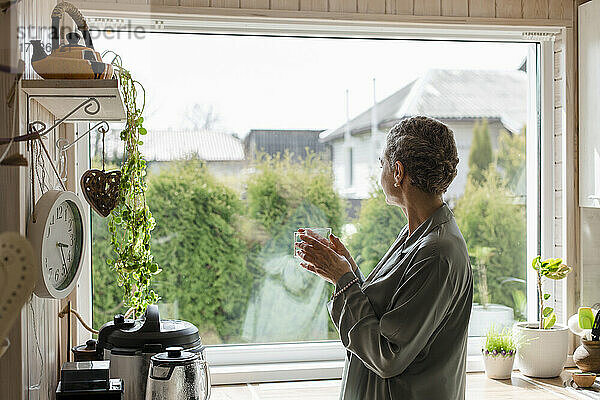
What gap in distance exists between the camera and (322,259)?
1.71 meters

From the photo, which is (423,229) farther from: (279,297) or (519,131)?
(519,131)

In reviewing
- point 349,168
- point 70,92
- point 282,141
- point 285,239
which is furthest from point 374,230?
point 70,92

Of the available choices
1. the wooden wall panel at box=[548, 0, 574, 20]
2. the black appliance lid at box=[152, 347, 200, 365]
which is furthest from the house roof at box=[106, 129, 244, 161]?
the wooden wall panel at box=[548, 0, 574, 20]

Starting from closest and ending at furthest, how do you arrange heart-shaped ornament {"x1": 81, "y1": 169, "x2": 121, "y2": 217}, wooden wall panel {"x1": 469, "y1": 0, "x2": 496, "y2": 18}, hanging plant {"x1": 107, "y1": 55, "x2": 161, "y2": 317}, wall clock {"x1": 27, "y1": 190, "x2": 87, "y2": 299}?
wall clock {"x1": 27, "y1": 190, "x2": 87, "y2": 299}
heart-shaped ornament {"x1": 81, "y1": 169, "x2": 121, "y2": 217}
hanging plant {"x1": 107, "y1": 55, "x2": 161, "y2": 317}
wooden wall panel {"x1": 469, "y1": 0, "x2": 496, "y2": 18}

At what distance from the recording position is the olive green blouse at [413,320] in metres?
1.53

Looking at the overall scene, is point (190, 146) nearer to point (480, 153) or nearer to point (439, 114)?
point (439, 114)

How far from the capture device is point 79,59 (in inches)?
56.0

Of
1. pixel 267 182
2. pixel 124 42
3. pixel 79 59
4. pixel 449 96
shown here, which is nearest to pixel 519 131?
pixel 449 96

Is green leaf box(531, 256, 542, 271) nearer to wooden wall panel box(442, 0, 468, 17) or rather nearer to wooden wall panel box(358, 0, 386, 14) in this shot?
wooden wall panel box(442, 0, 468, 17)

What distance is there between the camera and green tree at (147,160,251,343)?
2.74 m

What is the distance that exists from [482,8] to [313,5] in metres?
0.72

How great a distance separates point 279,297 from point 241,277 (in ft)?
0.59

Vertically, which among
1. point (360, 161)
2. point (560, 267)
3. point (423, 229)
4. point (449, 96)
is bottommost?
point (560, 267)

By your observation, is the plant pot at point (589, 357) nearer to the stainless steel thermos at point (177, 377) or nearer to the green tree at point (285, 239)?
the green tree at point (285, 239)
